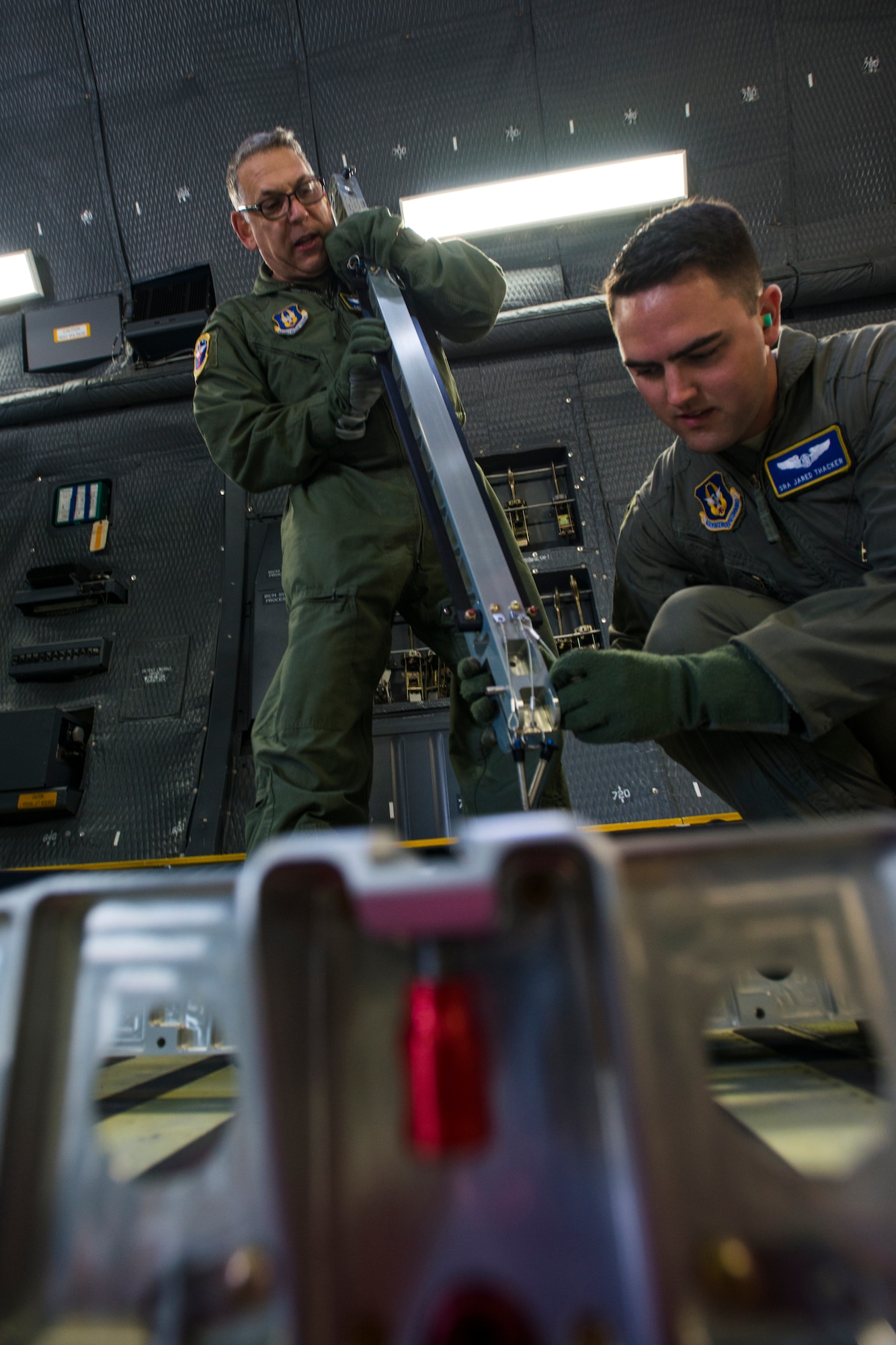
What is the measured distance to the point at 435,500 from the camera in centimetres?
169

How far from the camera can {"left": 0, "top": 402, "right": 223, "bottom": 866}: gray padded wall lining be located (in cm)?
325

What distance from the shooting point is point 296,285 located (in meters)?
2.24

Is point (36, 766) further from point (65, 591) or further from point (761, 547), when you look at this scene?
point (761, 547)

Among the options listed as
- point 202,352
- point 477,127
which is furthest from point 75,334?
point 202,352

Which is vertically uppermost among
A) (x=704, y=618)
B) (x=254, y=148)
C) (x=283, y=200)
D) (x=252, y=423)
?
(x=254, y=148)

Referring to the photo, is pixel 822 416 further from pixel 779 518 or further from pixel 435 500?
pixel 435 500

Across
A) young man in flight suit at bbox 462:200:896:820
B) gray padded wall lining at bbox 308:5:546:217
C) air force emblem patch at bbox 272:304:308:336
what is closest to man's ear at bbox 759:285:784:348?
young man in flight suit at bbox 462:200:896:820

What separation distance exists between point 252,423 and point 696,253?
115cm

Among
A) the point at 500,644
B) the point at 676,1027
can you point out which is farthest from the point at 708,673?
the point at 676,1027

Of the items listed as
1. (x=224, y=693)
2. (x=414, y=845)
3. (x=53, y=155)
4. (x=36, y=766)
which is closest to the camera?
(x=414, y=845)

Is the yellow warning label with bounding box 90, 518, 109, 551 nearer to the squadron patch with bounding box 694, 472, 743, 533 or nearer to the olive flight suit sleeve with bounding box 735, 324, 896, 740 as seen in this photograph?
the squadron patch with bounding box 694, 472, 743, 533

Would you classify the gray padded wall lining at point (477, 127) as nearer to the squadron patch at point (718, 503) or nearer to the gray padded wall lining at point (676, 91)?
the gray padded wall lining at point (676, 91)

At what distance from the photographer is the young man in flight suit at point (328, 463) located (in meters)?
1.68

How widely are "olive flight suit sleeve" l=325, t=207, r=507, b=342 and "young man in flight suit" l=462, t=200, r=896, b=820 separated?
0.60 metres
